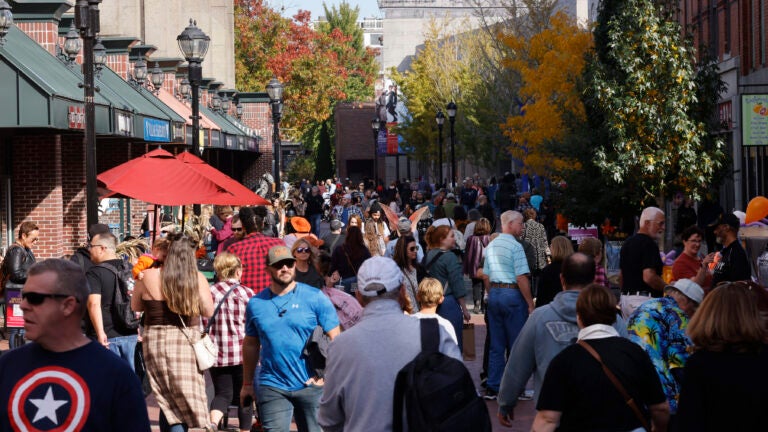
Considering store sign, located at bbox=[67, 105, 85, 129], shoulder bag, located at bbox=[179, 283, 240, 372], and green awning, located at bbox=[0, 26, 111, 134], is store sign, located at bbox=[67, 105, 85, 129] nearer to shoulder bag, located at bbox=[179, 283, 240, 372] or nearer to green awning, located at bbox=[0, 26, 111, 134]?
green awning, located at bbox=[0, 26, 111, 134]

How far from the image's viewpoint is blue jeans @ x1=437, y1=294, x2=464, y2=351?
12172 millimetres

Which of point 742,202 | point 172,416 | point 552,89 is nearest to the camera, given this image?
point 172,416

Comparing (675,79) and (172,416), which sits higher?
(675,79)

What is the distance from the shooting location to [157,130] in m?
28.5

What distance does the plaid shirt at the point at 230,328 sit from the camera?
1028 cm

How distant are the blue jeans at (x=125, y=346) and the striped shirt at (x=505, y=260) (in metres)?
3.54

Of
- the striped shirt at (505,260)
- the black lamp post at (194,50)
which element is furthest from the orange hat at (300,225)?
the black lamp post at (194,50)

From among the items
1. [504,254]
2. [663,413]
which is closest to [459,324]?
[504,254]

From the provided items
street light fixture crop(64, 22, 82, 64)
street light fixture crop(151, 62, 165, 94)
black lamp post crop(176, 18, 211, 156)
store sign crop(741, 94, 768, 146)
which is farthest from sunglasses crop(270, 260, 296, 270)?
street light fixture crop(151, 62, 165, 94)

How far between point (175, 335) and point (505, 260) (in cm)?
397

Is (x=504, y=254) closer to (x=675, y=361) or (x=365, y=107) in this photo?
(x=675, y=361)

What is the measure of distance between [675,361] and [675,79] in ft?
58.2

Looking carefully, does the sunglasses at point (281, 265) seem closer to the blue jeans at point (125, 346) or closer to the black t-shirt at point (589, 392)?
the black t-shirt at point (589, 392)

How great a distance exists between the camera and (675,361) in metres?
7.31
